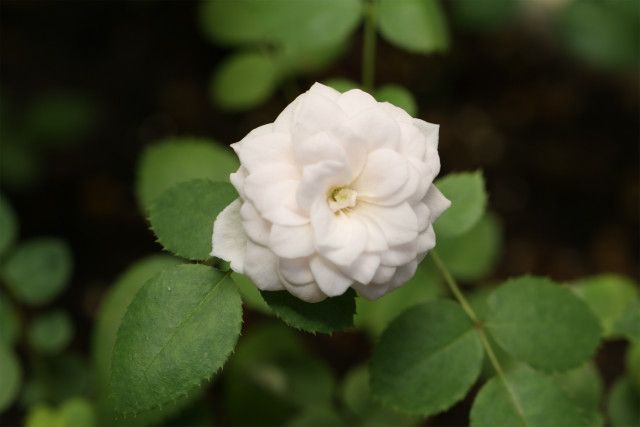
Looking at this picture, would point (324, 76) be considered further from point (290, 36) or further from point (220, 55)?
point (290, 36)

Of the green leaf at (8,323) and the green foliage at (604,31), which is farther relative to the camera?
the green foliage at (604,31)

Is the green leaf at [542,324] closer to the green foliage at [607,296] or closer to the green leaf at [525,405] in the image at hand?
the green leaf at [525,405]

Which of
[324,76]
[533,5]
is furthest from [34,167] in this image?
Result: [533,5]

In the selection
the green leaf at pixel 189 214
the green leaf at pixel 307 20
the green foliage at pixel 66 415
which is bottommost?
the green foliage at pixel 66 415

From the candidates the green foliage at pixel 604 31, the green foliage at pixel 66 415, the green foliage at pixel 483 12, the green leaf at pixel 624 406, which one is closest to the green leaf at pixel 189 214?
the green foliage at pixel 66 415

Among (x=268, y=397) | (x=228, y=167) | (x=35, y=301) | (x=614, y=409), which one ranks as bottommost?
(x=268, y=397)

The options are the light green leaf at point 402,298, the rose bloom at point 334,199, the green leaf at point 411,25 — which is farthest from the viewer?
the light green leaf at point 402,298
